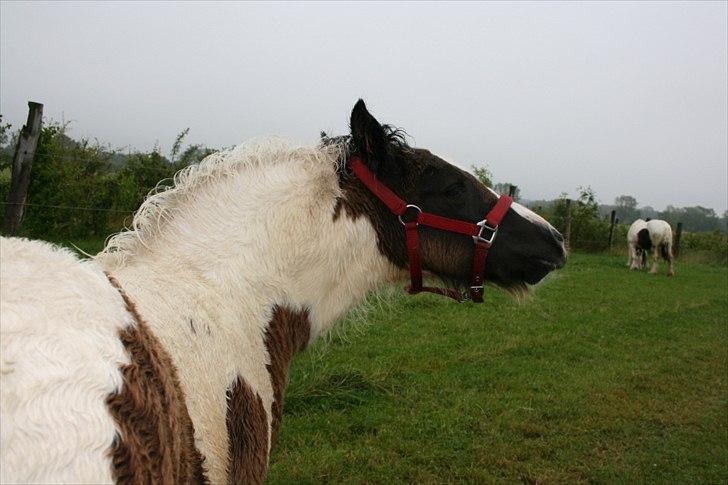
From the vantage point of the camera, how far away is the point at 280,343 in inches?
91.4

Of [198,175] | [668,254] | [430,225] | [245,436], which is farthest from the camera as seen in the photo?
[668,254]

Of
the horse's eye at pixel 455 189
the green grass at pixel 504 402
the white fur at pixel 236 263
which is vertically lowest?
the green grass at pixel 504 402

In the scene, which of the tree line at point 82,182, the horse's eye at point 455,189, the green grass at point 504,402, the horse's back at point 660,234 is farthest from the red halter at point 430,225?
the horse's back at point 660,234

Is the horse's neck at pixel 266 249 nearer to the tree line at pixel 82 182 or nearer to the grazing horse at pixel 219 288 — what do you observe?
the grazing horse at pixel 219 288

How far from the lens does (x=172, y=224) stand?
2287 millimetres

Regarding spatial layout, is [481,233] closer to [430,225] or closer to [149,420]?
[430,225]

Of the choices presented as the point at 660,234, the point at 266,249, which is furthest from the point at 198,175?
the point at 660,234

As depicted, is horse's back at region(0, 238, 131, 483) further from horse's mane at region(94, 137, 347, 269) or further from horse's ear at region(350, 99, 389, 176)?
horse's ear at region(350, 99, 389, 176)

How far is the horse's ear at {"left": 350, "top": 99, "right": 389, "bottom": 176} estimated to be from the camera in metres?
2.50

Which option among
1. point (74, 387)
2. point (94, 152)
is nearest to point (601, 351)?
point (74, 387)

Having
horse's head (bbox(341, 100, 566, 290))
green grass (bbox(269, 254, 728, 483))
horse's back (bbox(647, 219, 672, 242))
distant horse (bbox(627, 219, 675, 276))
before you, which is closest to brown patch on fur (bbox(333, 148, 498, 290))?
horse's head (bbox(341, 100, 566, 290))

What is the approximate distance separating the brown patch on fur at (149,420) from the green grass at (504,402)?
137 centimetres

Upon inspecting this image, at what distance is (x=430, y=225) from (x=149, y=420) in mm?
1651

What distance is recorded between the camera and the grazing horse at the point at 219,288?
1229mm
